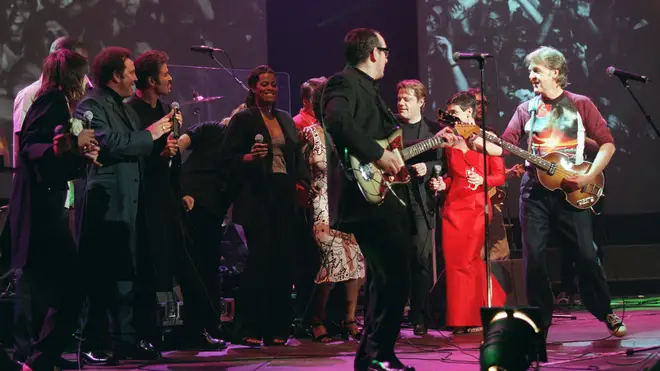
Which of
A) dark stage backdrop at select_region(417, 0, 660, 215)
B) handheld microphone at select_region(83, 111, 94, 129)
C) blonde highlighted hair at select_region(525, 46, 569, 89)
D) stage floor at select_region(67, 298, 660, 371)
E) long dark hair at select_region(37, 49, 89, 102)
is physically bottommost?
stage floor at select_region(67, 298, 660, 371)

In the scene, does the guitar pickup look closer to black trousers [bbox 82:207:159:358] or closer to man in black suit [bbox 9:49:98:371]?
black trousers [bbox 82:207:159:358]

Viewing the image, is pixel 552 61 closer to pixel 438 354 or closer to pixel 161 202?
pixel 438 354

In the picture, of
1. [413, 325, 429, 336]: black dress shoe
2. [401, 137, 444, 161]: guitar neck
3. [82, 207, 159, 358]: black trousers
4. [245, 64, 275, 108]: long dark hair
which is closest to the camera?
[401, 137, 444, 161]: guitar neck

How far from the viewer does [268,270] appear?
7.29 m

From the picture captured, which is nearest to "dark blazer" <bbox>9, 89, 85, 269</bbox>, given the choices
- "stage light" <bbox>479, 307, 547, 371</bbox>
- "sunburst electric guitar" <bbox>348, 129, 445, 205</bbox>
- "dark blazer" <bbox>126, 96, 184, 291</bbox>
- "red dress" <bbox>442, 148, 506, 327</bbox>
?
"dark blazer" <bbox>126, 96, 184, 291</bbox>

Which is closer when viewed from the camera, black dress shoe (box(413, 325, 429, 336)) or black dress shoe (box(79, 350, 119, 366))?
black dress shoe (box(79, 350, 119, 366))

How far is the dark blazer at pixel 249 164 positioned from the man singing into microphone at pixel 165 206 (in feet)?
1.51

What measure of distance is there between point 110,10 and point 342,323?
420cm

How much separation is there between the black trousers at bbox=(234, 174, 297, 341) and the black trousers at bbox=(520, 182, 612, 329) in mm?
1937

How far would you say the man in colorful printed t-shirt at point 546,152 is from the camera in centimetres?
679

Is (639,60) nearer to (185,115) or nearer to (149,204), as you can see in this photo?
(185,115)

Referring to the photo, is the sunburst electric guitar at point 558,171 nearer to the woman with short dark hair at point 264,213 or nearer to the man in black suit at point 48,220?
the woman with short dark hair at point 264,213

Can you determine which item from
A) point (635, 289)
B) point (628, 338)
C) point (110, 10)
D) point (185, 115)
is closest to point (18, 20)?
point (110, 10)

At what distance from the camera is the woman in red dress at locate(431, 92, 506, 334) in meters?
8.02
